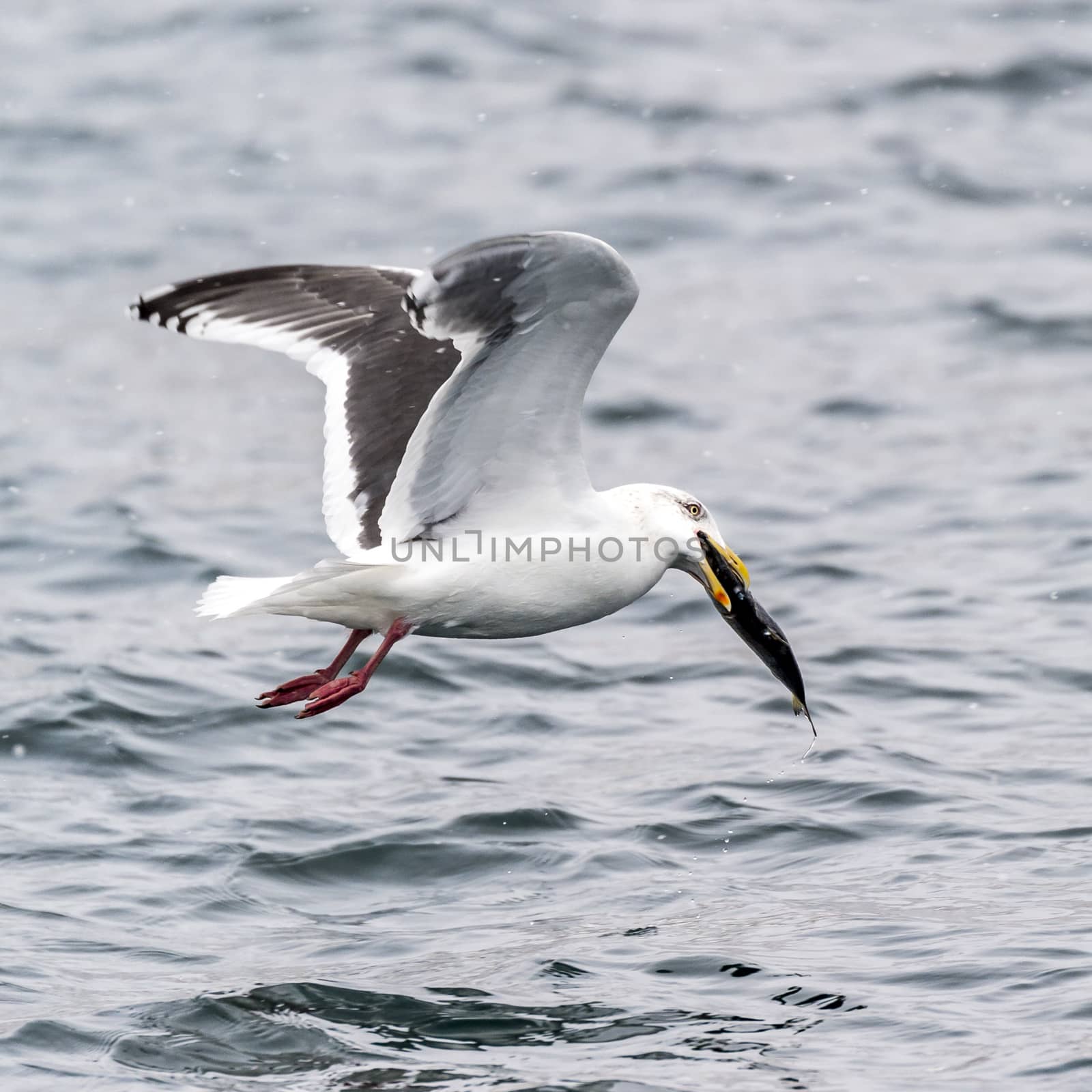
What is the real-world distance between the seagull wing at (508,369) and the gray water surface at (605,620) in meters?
1.84

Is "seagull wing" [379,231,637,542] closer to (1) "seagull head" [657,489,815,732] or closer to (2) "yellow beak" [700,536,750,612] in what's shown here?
(1) "seagull head" [657,489,815,732]

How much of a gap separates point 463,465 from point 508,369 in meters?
0.61

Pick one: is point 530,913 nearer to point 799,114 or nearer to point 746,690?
point 746,690

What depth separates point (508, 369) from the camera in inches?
268

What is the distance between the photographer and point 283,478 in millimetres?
13430

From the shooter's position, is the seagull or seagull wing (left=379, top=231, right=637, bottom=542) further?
the seagull

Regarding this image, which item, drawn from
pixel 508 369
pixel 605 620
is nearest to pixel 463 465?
pixel 508 369

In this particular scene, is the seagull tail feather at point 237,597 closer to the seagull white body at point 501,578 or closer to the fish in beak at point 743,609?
the seagull white body at point 501,578

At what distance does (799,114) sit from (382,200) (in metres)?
4.54

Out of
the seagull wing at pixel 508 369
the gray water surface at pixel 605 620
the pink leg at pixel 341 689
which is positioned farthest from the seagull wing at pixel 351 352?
the gray water surface at pixel 605 620

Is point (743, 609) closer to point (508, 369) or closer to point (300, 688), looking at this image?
point (508, 369)

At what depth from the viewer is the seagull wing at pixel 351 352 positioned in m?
7.98

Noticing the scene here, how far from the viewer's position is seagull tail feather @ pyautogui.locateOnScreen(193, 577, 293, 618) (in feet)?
23.4

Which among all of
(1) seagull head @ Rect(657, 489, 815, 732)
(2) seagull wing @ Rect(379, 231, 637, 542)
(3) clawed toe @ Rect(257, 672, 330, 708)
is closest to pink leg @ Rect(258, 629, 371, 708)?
(3) clawed toe @ Rect(257, 672, 330, 708)
